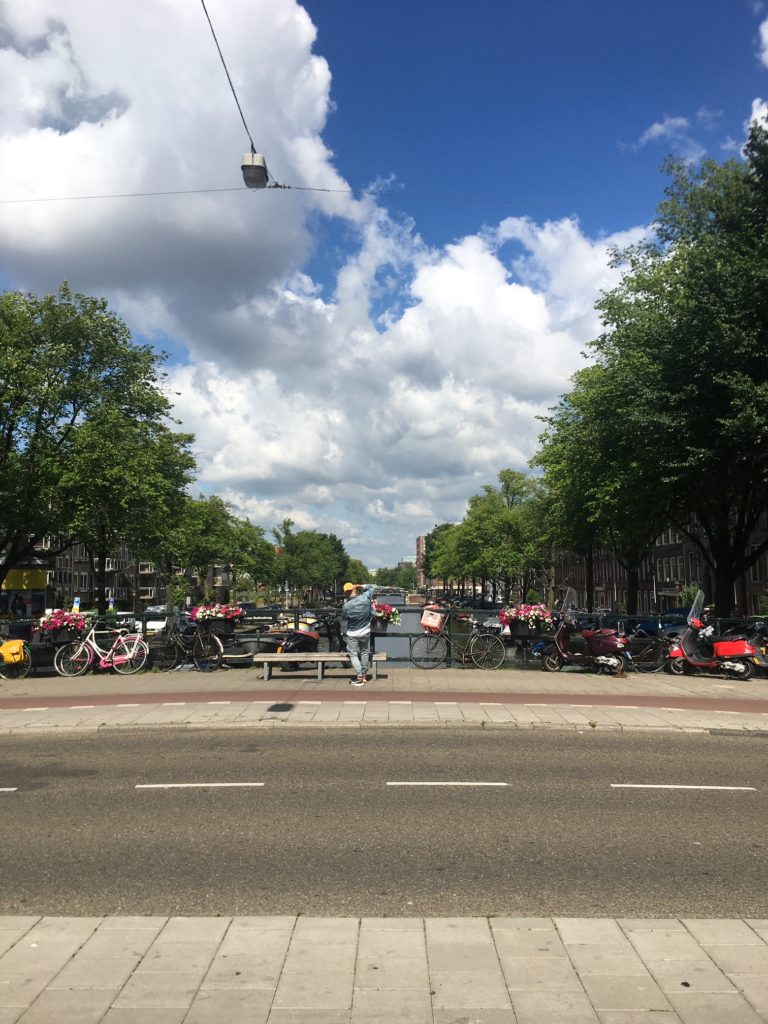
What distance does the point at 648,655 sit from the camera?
16922 mm

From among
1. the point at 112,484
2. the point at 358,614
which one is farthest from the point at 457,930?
the point at 112,484

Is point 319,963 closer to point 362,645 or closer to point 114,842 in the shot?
point 114,842

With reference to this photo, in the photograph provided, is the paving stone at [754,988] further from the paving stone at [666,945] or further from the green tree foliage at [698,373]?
the green tree foliage at [698,373]

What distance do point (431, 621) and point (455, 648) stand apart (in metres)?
1.11

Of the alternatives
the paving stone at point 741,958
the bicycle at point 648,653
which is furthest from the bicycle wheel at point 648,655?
the paving stone at point 741,958

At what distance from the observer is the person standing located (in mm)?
13742

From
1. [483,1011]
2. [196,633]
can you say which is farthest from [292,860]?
[196,633]

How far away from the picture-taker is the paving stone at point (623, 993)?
11.3 ft

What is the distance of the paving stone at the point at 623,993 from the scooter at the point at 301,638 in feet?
38.8

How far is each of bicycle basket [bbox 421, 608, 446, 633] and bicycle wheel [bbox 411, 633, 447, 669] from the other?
1.19 feet

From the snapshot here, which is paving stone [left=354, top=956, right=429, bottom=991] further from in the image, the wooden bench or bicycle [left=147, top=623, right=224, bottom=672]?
bicycle [left=147, top=623, right=224, bottom=672]

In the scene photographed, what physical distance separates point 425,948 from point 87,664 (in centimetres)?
1377

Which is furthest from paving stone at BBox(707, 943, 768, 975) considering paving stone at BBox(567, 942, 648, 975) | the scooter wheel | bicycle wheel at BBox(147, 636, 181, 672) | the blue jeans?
bicycle wheel at BBox(147, 636, 181, 672)

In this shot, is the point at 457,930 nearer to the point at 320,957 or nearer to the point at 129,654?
the point at 320,957
